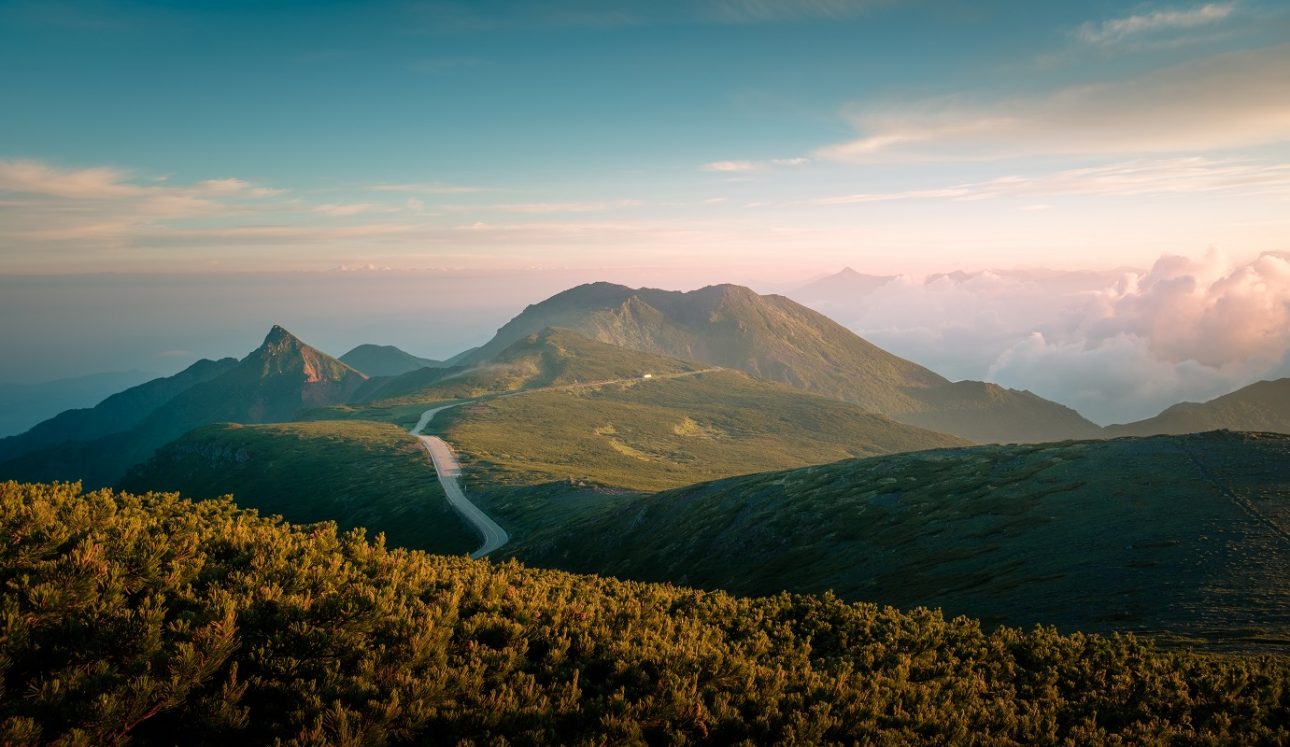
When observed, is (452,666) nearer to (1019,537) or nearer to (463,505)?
(1019,537)

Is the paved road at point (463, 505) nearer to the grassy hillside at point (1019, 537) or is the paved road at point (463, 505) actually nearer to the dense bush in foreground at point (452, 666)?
the grassy hillside at point (1019, 537)

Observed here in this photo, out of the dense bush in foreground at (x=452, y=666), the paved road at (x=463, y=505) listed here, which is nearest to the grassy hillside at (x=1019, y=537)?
the paved road at (x=463, y=505)

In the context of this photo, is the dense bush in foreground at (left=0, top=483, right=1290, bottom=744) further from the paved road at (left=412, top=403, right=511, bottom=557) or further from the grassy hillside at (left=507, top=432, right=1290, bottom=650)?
the paved road at (left=412, top=403, right=511, bottom=557)

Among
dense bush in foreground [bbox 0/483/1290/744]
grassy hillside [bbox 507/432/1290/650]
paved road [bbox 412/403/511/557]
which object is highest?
dense bush in foreground [bbox 0/483/1290/744]

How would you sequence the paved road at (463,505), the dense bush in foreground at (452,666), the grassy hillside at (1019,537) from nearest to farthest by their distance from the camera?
1. the dense bush in foreground at (452,666)
2. the grassy hillside at (1019,537)
3. the paved road at (463,505)

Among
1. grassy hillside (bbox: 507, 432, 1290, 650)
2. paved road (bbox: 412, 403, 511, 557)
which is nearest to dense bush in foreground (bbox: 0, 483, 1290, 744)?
grassy hillside (bbox: 507, 432, 1290, 650)

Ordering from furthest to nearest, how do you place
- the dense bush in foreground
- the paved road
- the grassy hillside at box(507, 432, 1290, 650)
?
the paved road < the grassy hillside at box(507, 432, 1290, 650) < the dense bush in foreground

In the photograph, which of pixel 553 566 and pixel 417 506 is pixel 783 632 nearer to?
pixel 553 566
